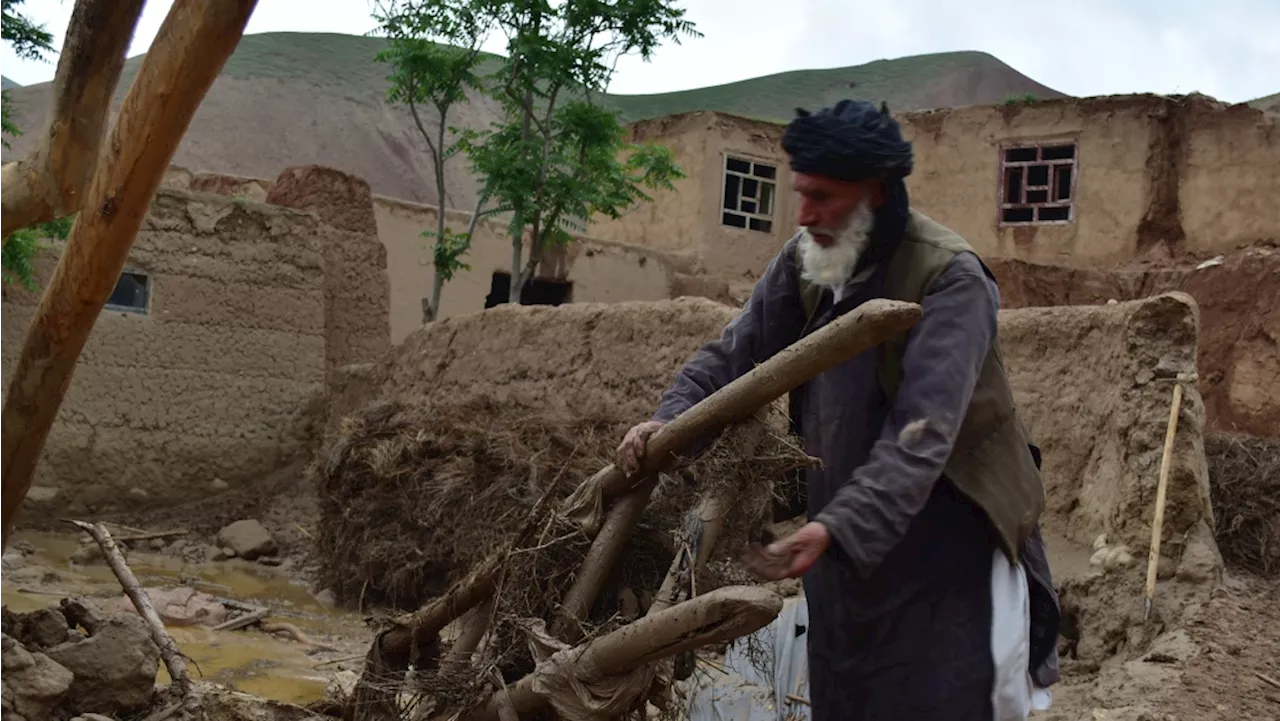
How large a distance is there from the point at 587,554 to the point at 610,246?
45.5 ft

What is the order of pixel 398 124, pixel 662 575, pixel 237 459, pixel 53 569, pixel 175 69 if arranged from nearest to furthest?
pixel 662 575 → pixel 175 69 → pixel 53 569 → pixel 237 459 → pixel 398 124

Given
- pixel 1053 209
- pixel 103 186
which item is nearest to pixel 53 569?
pixel 103 186

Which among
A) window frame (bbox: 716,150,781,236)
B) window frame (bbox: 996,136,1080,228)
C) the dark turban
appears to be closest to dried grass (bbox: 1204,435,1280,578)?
the dark turban

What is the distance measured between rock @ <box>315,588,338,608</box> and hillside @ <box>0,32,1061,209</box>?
2066cm

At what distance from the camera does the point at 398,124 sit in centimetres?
3900

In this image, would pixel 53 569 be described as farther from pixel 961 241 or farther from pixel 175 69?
pixel 961 241

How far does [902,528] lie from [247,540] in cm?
724

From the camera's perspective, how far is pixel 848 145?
2557 mm

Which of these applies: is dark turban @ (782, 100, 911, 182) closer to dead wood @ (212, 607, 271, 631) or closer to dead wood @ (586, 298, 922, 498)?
dead wood @ (586, 298, 922, 498)

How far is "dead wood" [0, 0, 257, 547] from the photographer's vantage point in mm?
3125

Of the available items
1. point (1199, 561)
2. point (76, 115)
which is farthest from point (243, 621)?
point (1199, 561)

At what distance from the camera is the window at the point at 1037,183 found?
17328mm

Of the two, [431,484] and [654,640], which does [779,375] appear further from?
[431,484]

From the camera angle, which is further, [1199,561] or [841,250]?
[1199,561]
